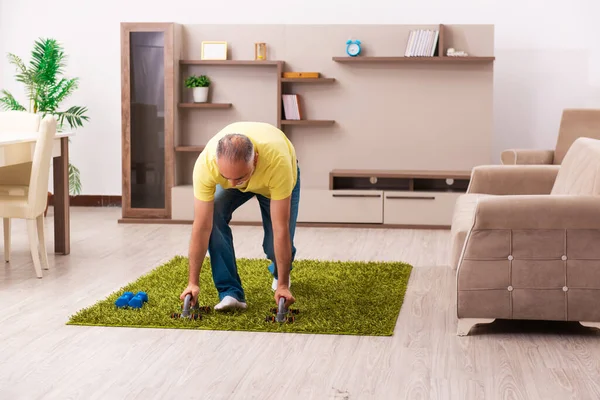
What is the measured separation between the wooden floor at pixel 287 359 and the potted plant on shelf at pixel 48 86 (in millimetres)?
3199

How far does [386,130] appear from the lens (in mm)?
7164

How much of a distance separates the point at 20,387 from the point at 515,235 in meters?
2.00

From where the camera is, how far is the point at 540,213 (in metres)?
3.56

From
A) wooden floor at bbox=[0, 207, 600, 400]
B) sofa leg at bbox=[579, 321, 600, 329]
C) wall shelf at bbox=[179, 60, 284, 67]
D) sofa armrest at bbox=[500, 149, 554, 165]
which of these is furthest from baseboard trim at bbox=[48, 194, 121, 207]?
sofa leg at bbox=[579, 321, 600, 329]

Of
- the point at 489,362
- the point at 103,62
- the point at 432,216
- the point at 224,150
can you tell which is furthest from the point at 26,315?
the point at 103,62

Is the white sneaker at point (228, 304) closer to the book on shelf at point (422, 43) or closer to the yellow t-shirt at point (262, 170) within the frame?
the yellow t-shirt at point (262, 170)

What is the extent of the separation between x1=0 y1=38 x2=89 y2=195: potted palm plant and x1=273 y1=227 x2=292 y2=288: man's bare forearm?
14.0ft

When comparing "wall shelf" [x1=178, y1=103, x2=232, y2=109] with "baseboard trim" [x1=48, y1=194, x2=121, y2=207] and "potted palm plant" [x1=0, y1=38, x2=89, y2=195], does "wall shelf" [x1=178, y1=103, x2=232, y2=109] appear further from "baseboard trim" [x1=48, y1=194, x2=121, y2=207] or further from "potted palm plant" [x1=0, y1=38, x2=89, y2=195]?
"baseboard trim" [x1=48, y1=194, x2=121, y2=207]

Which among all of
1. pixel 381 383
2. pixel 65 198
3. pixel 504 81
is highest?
pixel 504 81

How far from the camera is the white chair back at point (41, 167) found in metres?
4.83

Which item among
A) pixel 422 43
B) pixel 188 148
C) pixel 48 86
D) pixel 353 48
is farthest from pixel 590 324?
pixel 48 86

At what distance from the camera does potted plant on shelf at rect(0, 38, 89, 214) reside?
7.45m

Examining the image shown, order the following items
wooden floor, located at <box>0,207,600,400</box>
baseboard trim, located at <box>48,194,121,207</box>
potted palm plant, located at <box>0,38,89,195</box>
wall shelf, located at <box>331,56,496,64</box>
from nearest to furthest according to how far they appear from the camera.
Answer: wooden floor, located at <box>0,207,600,400</box> < wall shelf, located at <box>331,56,496,64</box> < potted palm plant, located at <box>0,38,89,195</box> < baseboard trim, located at <box>48,194,121,207</box>

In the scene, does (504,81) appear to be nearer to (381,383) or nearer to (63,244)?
(63,244)
